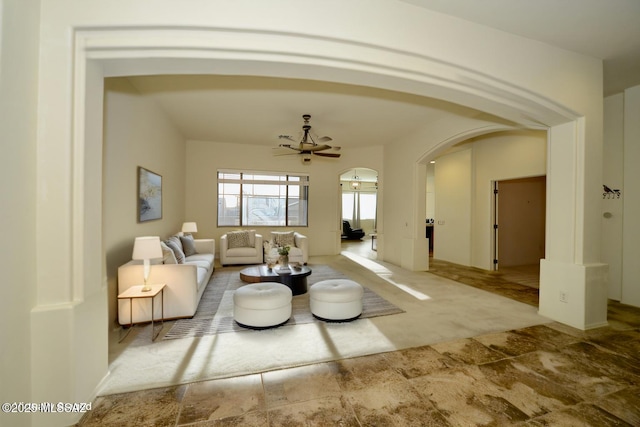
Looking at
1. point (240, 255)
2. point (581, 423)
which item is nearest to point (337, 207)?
point (240, 255)

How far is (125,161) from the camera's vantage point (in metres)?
3.26

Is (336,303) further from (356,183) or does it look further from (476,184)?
(356,183)

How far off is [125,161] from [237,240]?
3.20 metres

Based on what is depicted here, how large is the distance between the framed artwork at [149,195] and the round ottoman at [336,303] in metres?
2.83

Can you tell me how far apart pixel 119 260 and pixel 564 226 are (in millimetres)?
5511

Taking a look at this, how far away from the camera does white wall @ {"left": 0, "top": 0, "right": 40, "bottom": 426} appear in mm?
1341

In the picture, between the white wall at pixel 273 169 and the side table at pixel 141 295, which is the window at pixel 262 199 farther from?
the side table at pixel 141 295

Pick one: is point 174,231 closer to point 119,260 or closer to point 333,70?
point 119,260

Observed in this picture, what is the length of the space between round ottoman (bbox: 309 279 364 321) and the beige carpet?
101 mm

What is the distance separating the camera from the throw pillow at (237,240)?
6.08 metres

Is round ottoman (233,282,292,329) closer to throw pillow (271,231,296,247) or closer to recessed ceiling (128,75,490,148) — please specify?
recessed ceiling (128,75,490,148)

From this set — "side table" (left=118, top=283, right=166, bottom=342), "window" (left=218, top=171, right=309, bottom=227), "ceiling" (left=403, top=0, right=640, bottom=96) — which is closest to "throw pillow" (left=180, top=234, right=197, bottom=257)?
"window" (left=218, top=171, right=309, bottom=227)

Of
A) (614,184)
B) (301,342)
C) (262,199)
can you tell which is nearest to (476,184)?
(614,184)

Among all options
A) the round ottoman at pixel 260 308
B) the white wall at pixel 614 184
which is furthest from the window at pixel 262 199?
the white wall at pixel 614 184
